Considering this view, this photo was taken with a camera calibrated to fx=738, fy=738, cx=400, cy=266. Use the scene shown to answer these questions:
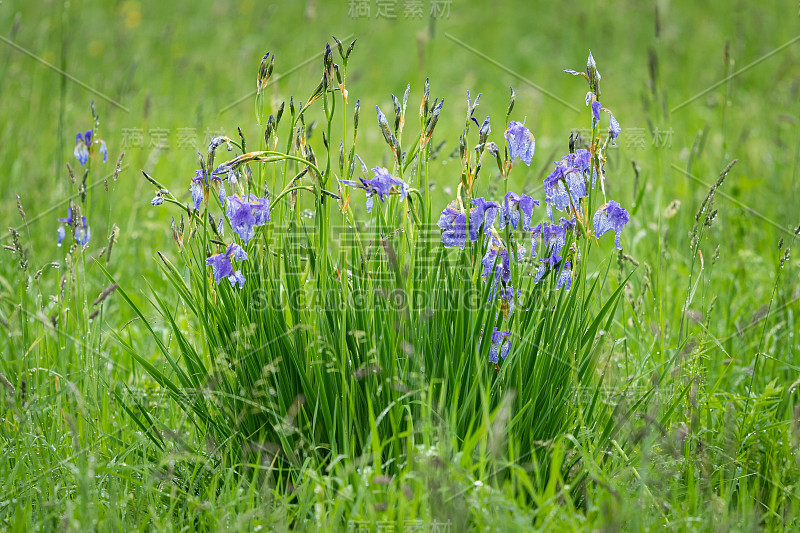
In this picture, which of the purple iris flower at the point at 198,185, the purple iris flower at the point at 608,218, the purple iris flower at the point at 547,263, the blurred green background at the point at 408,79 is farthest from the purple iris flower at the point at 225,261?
the blurred green background at the point at 408,79

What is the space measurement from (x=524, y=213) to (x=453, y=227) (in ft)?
0.63

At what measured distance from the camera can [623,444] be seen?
2059 millimetres

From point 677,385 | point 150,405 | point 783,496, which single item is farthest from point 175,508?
point 783,496

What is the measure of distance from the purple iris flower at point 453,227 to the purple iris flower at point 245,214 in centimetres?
45

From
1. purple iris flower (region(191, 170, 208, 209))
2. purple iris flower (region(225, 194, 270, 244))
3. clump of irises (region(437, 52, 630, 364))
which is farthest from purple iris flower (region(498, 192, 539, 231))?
purple iris flower (region(191, 170, 208, 209))

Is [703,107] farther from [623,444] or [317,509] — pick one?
[317,509]

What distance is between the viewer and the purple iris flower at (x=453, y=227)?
189 cm

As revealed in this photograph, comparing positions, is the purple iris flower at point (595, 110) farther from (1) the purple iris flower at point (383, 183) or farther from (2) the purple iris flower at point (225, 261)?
(2) the purple iris flower at point (225, 261)

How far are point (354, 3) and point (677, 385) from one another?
5.88 ft

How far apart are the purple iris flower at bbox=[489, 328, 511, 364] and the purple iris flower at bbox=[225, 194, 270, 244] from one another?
69 centimetres

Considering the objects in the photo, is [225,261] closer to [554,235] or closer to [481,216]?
[481,216]

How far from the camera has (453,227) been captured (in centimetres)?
191

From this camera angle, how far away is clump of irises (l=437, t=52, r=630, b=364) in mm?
1856

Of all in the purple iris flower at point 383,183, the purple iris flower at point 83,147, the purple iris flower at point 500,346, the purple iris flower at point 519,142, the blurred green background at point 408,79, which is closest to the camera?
the purple iris flower at point 383,183
